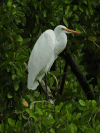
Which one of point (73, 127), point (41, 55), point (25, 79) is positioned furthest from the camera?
point (25, 79)

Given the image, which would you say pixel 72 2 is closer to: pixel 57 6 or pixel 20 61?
pixel 57 6

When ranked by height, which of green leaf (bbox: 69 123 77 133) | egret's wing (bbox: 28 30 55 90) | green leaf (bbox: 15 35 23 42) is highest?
green leaf (bbox: 15 35 23 42)

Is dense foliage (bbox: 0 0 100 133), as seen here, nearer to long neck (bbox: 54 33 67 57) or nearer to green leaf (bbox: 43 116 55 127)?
green leaf (bbox: 43 116 55 127)

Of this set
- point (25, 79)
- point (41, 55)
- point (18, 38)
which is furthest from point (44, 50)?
point (25, 79)

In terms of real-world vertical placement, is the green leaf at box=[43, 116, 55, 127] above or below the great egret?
below

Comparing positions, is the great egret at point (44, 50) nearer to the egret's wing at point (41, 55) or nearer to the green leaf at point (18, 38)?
the egret's wing at point (41, 55)

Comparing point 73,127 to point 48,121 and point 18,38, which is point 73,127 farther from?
point 18,38

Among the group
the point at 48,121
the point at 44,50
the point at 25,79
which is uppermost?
the point at 44,50

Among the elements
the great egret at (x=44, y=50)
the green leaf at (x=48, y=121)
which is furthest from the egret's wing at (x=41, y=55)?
the green leaf at (x=48, y=121)

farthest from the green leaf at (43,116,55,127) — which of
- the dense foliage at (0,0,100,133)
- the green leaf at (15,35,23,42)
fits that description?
the green leaf at (15,35,23,42)

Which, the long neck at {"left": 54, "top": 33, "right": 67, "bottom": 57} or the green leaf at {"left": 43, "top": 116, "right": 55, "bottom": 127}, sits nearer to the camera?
the green leaf at {"left": 43, "top": 116, "right": 55, "bottom": 127}

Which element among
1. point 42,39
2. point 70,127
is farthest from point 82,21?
point 70,127

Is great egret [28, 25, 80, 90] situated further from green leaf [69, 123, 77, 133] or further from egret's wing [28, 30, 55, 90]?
green leaf [69, 123, 77, 133]

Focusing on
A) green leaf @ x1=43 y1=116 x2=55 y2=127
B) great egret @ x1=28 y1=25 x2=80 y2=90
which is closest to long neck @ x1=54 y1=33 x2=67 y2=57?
great egret @ x1=28 y1=25 x2=80 y2=90
